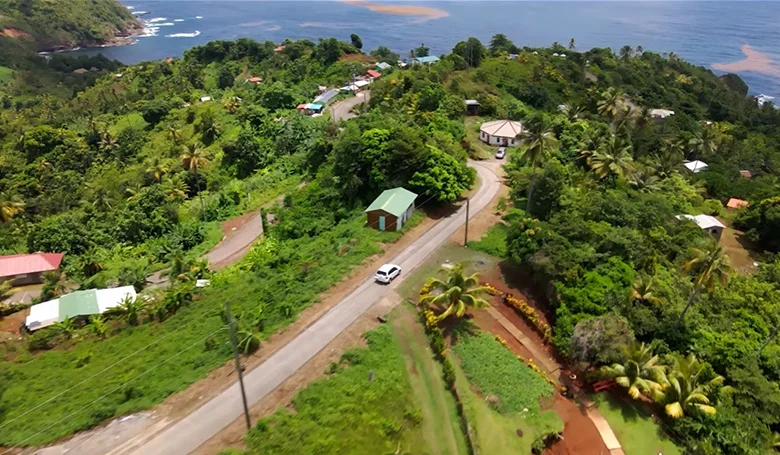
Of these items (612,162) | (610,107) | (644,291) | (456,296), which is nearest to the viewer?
(456,296)

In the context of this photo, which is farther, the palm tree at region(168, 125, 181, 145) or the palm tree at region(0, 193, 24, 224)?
the palm tree at region(168, 125, 181, 145)

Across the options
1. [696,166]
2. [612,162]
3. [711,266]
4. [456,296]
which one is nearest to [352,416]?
[456,296]

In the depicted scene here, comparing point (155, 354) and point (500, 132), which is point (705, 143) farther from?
point (155, 354)

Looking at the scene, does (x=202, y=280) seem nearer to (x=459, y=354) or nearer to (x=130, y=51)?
(x=459, y=354)

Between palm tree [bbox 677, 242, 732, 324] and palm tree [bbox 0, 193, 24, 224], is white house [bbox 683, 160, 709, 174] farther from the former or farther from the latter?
palm tree [bbox 0, 193, 24, 224]

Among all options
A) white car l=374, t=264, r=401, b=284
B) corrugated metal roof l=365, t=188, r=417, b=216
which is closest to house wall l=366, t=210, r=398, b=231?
corrugated metal roof l=365, t=188, r=417, b=216
